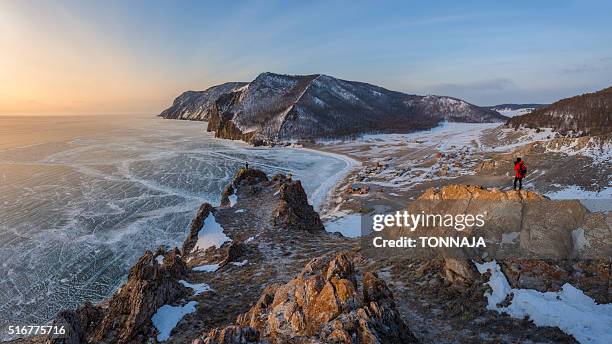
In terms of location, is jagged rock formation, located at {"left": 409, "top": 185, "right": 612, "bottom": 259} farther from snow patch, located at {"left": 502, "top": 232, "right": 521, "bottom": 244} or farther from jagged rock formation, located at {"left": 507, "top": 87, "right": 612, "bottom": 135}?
jagged rock formation, located at {"left": 507, "top": 87, "right": 612, "bottom": 135}

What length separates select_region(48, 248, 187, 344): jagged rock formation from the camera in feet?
41.1

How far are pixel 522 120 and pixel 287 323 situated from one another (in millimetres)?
137423

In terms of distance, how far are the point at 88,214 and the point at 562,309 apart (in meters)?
45.9

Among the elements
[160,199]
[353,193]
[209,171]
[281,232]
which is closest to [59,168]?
[209,171]

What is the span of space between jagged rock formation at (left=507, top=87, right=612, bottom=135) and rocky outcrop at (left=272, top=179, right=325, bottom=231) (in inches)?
3804

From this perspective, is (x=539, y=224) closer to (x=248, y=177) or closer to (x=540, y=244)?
(x=540, y=244)

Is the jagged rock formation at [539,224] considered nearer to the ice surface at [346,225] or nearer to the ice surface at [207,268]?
the ice surface at [207,268]

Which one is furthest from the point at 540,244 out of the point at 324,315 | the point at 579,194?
the point at 579,194

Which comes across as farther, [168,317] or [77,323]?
[168,317]

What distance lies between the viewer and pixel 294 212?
26.9 metres

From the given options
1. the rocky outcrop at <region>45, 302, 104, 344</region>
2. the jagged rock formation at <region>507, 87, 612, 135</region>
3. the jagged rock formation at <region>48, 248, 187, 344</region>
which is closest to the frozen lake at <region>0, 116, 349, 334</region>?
the rocky outcrop at <region>45, 302, 104, 344</region>

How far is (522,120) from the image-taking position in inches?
4906

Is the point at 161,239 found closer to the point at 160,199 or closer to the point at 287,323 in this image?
the point at 160,199

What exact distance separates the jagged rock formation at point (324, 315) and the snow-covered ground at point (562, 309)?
3512mm
